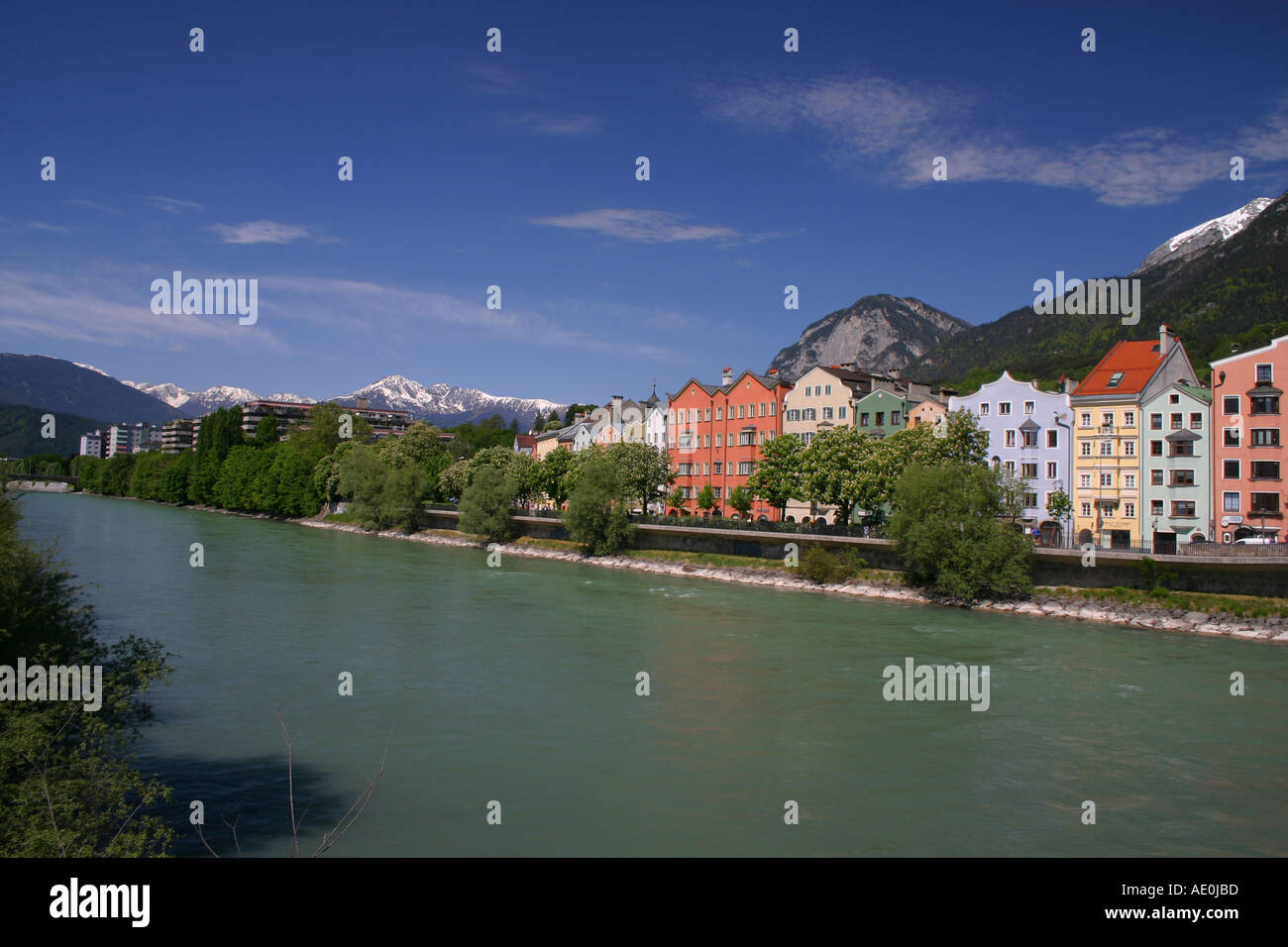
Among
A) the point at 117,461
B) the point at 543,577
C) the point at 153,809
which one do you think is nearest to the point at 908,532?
the point at 543,577

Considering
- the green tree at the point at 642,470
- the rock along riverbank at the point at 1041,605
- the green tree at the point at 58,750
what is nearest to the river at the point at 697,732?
the rock along riverbank at the point at 1041,605

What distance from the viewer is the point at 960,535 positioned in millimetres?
42969

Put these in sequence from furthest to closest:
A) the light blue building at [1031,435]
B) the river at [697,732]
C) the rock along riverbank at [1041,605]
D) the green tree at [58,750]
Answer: the light blue building at [1031,435]
the rock along riverbank at [1041,605]
the river at [697,732]
the green tree at [58,750]

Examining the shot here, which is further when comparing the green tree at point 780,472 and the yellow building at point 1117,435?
the green tree at point 780,472

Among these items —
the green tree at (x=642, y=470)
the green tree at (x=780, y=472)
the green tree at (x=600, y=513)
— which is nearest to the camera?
the green tree at (x=780, y=472)

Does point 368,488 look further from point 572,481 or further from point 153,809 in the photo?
point 153,809

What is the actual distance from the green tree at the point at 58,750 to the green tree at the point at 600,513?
4543 cm

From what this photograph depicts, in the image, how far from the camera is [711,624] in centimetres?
3609

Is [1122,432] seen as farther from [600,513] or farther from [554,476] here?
[554,476]

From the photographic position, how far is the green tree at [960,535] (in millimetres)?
41750

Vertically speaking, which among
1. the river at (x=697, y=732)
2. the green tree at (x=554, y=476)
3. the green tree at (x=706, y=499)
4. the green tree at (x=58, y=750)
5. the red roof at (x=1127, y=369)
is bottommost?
the river at (x=697, y=732)

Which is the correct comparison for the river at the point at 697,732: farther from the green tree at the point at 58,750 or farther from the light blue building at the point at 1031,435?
the light blue building at the point at 1031,435
